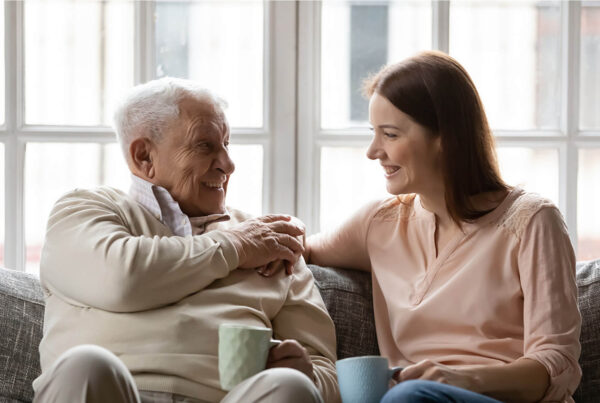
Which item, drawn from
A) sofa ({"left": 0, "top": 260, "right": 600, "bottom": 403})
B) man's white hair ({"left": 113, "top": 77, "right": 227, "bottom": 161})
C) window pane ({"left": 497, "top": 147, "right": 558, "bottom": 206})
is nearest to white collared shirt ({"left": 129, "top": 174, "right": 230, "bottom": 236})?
man's white hair ({"left": 113, "top": 77, "right": 227, "bottom": 161})

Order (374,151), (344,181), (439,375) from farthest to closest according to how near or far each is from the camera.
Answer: (344,181), (374,151), (439,375)

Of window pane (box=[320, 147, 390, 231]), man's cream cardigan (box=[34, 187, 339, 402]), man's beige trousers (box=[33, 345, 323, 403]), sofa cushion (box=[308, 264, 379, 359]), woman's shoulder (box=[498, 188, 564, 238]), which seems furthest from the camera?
window pane (box=[320, 147, 390, 231])

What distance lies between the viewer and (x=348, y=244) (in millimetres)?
2441

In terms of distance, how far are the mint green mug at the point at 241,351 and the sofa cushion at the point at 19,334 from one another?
64 centimetres

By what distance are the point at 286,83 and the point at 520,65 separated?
2.65 ft

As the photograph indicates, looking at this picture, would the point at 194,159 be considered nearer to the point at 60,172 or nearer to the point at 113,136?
the point at 113,136

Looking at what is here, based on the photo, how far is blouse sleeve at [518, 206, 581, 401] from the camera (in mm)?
2006

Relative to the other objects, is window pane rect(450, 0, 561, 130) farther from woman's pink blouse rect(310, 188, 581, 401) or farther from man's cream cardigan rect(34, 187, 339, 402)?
man's cream cardigan rect(34, 187, 339, 402)

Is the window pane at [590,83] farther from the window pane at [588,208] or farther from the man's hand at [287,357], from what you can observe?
the man's hand at [287,357]

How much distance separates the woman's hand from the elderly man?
20 cm

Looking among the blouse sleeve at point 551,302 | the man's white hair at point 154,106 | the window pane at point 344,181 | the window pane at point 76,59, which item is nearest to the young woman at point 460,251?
the blouse sleeve at point 551,302

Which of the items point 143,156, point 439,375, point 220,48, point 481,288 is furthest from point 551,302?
point 220,48

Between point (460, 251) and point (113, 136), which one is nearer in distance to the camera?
point (460, 251)

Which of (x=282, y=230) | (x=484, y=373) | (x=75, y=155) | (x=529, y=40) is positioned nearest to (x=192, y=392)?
(x=282, y=230)
